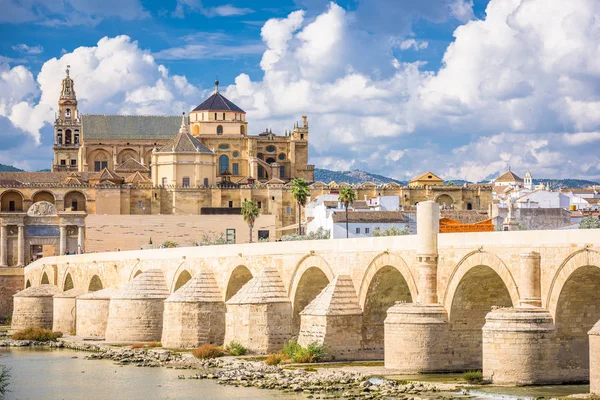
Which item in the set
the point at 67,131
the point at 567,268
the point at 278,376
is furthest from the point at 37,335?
the point at 67,131

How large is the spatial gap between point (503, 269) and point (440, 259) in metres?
2.93

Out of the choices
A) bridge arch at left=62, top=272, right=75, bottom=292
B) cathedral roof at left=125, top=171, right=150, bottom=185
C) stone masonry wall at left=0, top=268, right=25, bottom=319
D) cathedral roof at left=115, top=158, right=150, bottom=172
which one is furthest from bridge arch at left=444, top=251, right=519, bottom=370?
cathedral roof at left=115, top=158, right=150, bottom=172

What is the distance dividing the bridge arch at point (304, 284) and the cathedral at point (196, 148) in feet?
225

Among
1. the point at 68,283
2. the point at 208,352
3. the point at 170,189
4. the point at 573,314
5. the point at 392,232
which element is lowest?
the point at 208,352

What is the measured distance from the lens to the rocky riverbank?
2778cm

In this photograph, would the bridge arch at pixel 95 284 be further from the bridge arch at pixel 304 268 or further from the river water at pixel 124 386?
the bridge arch at pixel 304 268

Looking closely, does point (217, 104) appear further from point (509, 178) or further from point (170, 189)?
point (509, 178)

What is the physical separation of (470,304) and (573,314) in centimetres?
429

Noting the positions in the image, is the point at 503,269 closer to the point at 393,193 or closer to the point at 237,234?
the point at 237,234

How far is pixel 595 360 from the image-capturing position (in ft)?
79.5

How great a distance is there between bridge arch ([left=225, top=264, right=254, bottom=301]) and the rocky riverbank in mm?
3153

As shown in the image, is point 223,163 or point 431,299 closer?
point 431,299

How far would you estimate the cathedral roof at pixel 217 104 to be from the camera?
11719 centimetres

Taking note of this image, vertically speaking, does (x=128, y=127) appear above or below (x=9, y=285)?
above
